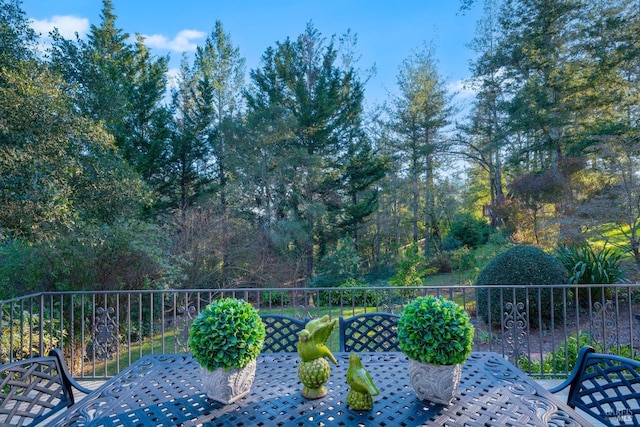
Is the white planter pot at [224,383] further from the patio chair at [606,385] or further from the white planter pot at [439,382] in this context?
the patio chair at [606,385]

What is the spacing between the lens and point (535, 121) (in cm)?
1047

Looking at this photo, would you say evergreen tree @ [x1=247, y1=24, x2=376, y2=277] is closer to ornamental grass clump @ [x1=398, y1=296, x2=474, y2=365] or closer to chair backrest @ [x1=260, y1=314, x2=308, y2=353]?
chair backrest @ [x1=260, y1=314, x2=308, y2=353]

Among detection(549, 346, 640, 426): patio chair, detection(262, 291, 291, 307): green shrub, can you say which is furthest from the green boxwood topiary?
detection(262, 291, 291, 307): green shrub

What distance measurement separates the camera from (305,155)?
11.2m

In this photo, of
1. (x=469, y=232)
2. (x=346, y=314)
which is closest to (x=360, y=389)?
(x=346, y=314)

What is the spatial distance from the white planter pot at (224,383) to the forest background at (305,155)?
Answer: 132 inches

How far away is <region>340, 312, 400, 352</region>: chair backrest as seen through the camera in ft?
6.34

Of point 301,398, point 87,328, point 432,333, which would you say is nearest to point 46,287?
point 87,328

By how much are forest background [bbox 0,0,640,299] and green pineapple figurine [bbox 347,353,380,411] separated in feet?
12.2

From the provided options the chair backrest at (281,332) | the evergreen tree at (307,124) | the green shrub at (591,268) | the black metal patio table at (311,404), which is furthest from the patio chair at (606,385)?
the evergreen tree at (307,124)

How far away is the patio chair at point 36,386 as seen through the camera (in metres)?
1.19

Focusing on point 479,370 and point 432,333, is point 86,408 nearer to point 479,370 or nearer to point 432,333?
point 432,333

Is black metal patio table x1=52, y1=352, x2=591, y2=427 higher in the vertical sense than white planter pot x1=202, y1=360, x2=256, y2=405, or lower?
lower

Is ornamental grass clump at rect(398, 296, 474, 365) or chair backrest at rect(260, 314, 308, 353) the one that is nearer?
ornamental grass clump at rect(398, 296, 474, 365)
